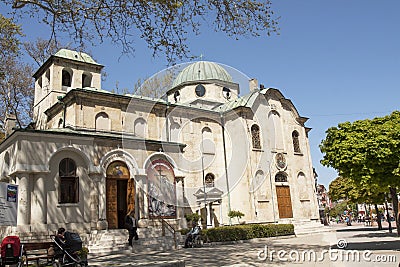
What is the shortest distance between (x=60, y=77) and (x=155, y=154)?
11.0 m

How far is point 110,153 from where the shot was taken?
19047 millimetres

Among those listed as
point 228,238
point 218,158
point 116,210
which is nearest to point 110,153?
point 116,210

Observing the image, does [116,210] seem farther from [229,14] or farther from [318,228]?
[318,228]

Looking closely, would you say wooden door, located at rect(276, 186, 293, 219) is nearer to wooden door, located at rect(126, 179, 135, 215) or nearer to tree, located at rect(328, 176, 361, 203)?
tree, located at rect(328, 176, 361, 203)

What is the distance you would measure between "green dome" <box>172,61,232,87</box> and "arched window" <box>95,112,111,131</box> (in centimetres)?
1362

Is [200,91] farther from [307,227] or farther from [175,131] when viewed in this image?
[307,227]

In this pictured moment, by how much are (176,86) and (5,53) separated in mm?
21464

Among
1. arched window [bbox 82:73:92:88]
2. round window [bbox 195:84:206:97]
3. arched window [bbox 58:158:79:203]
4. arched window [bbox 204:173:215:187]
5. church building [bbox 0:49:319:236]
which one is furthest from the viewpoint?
round window [bbox 195:84:206:97]

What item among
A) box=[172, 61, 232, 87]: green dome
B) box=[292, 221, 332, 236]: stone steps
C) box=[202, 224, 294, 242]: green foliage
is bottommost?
box=[292, 221, 332, 236]: stone steps

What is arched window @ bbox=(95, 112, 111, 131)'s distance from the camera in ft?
82.1

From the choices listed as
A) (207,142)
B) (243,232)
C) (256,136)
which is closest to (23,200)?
(243,232)

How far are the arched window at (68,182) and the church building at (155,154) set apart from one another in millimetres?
48

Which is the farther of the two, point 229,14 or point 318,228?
point 318,228

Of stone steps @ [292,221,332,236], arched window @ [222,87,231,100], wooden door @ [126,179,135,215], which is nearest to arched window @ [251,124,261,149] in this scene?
arched window @ [222,87,231,100]
